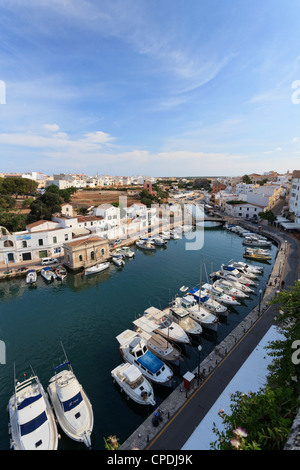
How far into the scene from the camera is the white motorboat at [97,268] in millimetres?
33250

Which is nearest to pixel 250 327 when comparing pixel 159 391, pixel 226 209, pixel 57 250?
pixel 159 391

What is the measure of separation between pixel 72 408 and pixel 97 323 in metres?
9.43

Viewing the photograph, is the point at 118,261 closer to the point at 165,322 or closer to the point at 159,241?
the point at 159,241

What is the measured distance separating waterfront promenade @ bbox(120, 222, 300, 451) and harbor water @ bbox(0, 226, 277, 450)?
1.58 m

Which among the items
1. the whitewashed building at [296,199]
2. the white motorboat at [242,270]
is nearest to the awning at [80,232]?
the white motorboat at [242,270]

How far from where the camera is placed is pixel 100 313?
77.4ft

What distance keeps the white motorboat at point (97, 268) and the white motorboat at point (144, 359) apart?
1685cm

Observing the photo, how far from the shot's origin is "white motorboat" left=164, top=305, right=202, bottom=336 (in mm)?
19922

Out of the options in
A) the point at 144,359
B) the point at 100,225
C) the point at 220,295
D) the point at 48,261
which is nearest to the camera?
the point at 144,359

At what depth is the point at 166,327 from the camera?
19594mm

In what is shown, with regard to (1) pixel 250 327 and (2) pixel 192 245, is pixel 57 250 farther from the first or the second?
(1) pixel 250 327

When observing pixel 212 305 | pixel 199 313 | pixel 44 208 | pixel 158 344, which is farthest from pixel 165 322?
pixel 44 208

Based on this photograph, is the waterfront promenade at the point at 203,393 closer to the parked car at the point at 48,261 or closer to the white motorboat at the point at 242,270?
the white motorboat at the point at 242,270

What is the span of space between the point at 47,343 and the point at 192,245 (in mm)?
34627
